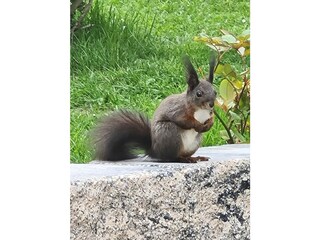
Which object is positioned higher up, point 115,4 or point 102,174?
point 115,4

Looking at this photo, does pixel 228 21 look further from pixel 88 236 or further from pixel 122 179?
pixel 88 236

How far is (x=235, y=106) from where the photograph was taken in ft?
9.75

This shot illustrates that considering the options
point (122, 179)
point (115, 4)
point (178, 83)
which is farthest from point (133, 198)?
point (115, 4)

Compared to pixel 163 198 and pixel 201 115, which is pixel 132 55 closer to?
pixel 201 115

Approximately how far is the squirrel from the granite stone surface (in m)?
0.04

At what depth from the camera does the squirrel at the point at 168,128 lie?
250 centimetres

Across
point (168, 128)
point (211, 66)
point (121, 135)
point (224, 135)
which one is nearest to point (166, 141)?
point (168, 128)

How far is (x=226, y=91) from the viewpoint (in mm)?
2910

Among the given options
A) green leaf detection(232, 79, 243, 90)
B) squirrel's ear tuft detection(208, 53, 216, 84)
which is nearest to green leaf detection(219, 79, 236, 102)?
green leaf detection(232, 79, 243, 90)

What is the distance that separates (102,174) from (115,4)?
1.86 ft

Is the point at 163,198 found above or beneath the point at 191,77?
beneath

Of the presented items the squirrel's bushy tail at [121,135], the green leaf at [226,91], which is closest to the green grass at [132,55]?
the squirrel's bushy tail at [121,135]

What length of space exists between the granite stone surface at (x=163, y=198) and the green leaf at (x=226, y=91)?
0.18 meters

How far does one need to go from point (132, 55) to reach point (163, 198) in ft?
1.54
